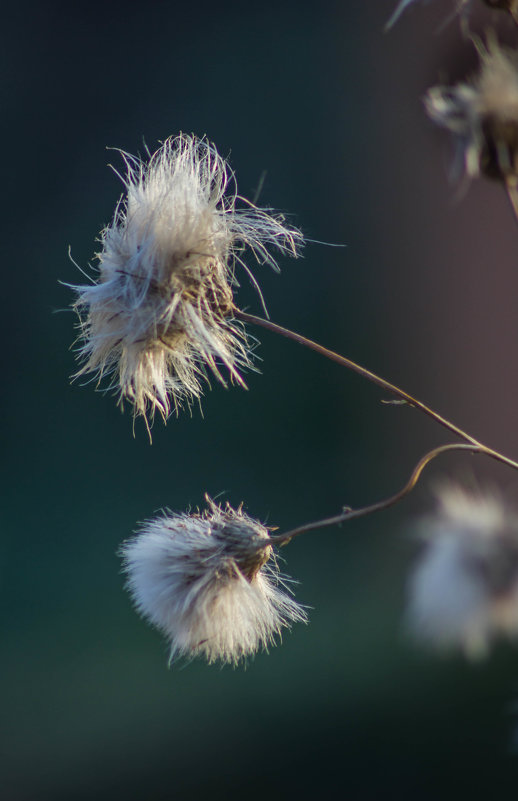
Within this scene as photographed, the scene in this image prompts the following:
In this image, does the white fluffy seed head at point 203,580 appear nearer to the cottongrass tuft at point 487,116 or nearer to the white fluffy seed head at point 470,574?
the white fluffy seed head at point 470,574

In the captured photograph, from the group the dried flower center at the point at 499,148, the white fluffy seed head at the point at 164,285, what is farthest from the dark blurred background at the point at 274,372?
the dried flower center at the point at 499,148

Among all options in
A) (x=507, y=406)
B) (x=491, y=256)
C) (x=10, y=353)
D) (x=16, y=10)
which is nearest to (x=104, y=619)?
(x=10, y=353)

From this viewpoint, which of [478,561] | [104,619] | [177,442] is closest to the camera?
[478,561]

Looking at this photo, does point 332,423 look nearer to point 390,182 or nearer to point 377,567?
point 377,567

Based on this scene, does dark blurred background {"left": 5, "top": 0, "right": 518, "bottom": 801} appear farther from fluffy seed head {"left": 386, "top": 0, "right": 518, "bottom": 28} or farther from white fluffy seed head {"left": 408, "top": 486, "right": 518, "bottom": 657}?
fluffy seed head {"left": 386, "top": 0, "right": 518, "bottom": 28}

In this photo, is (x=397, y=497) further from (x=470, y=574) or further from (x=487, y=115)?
(x=487, y=115)

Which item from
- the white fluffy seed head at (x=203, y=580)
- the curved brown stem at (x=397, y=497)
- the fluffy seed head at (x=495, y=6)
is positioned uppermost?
the fluffy seed head at (x=495, y=6)

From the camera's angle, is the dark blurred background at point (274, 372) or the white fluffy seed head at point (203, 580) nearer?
the white fluffy seed head at point (203, 580)

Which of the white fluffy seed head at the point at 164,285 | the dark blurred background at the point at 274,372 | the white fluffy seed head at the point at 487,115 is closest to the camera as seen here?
the white fluffy seed head at the point at 487,115
